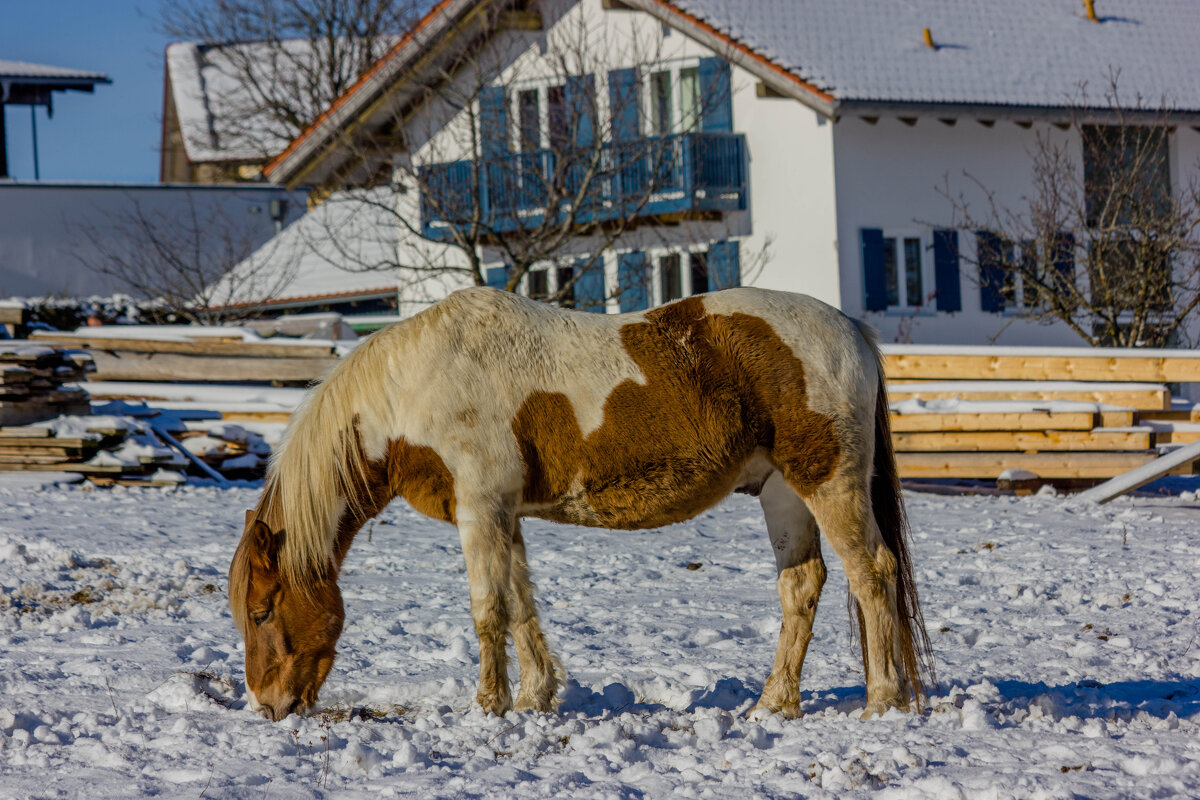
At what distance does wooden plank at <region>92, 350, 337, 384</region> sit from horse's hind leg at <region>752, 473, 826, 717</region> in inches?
360

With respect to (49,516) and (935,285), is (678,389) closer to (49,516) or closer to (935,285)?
(49,516)

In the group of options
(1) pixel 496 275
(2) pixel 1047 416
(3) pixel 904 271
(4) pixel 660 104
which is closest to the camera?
(2) pixel 1047 416

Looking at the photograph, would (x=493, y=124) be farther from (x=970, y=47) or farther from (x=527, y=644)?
(x=527, y=644)

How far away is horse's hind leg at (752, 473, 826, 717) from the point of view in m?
4.69

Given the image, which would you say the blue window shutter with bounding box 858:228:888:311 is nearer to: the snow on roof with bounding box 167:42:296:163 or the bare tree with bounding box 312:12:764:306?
the bare tree with bounding box 312:12:764:306

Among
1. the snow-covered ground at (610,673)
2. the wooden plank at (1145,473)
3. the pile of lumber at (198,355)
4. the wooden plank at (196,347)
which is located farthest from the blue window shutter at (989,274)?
the pile of lumber at (198,355)

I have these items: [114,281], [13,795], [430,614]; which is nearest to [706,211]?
[430,614]

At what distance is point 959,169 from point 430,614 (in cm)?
1467

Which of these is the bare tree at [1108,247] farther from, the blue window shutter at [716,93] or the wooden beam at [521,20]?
the wooden beam at [521,20]

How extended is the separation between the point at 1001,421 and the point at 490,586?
911cm

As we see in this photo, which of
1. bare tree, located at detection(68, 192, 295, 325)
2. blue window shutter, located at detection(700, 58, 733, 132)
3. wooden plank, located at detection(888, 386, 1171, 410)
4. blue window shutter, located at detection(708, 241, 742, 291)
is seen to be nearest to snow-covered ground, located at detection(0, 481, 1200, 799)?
wooden plank, located at detection(888, 386, 1171, 410)

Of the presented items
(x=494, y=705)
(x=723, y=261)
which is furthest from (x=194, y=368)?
(x=494, y=705)

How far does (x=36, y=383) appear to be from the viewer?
1089 cm

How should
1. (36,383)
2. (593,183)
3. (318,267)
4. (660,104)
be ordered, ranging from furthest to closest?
(318,267) → (660,104) → (593,183) → (36,383)
